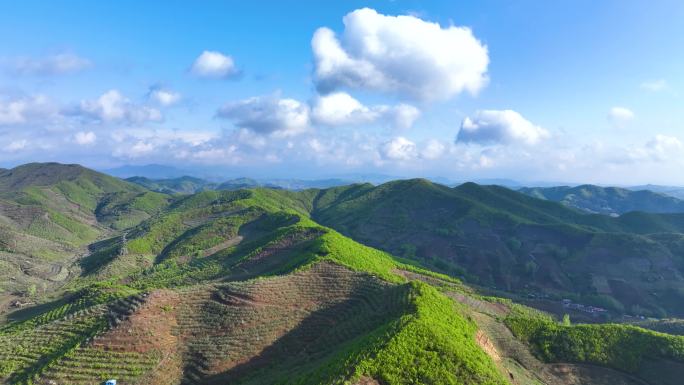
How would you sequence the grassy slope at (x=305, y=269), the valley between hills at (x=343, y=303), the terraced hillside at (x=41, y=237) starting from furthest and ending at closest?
1. the terraced hillside at (x=41, y=237)
2. the valley between hills at (x=343, y=303)
3. the grassy slope at (x=305, y=269)

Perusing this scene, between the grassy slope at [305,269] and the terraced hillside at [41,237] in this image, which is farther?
the terraced hillside at [41,237]

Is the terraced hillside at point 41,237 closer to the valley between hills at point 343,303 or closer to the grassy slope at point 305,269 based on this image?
the valley between hills at point 343,303

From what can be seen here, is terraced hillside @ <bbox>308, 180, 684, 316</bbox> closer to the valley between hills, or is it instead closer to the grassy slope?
the valley between hills

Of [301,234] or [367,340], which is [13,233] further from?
[367,340]

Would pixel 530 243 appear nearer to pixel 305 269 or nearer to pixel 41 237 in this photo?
pixel 305 269

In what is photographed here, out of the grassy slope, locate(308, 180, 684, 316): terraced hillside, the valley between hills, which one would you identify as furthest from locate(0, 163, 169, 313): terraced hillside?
locate(308, 180, 684, 316): terraced hillside

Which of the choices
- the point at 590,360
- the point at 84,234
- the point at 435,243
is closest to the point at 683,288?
the point at 435,243

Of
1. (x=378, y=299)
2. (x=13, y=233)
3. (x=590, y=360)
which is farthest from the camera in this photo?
(x=13, y=233)

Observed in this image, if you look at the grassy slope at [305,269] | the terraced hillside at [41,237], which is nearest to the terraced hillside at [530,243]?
the grassy slope at [305,269]
